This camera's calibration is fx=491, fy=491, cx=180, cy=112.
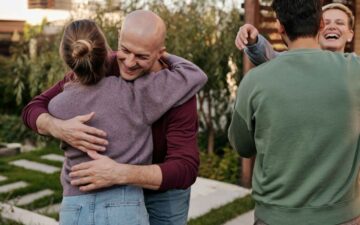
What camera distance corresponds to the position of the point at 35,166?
21.1 ft

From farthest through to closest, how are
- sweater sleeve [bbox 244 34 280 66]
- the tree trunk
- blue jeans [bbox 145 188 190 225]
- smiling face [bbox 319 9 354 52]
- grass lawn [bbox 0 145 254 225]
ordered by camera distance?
the tree trunk → grass lawn [bbox 0 145 254 225] → smiling face [bbox 319 9 354 52] → sweater sleeve [bbox 244 34 280 66] → blue jeans [bbox 145 188 190 225]

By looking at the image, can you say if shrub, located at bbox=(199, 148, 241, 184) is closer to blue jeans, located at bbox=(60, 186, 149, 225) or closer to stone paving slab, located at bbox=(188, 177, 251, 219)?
stone paving slab, located at bbox=(188, 177, 251, 219)

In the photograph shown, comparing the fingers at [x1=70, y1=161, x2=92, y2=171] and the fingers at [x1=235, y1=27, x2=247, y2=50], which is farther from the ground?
the fingers at [x1=235, y1=27, x2=247, y2=50]

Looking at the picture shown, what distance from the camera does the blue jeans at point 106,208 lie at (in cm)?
163

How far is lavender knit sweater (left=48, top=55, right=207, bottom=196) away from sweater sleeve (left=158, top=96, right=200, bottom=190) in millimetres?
57

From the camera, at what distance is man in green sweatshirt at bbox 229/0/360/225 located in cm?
157

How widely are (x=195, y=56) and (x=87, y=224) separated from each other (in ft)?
15.1

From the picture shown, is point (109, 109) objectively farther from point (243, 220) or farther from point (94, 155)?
point (243, 220)

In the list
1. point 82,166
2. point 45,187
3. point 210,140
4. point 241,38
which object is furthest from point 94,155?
point 210,140

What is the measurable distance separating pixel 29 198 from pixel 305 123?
13.7 feet

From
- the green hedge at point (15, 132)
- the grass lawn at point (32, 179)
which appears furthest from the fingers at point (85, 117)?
the green hedge at point (15, 132)

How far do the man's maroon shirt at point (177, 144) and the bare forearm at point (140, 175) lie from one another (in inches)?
1.0

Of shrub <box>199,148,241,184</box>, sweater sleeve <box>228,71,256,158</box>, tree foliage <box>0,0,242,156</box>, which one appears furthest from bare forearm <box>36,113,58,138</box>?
tree foliage <box>0,0,242,156</box>

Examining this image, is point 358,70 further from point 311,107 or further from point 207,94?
point 207,94
